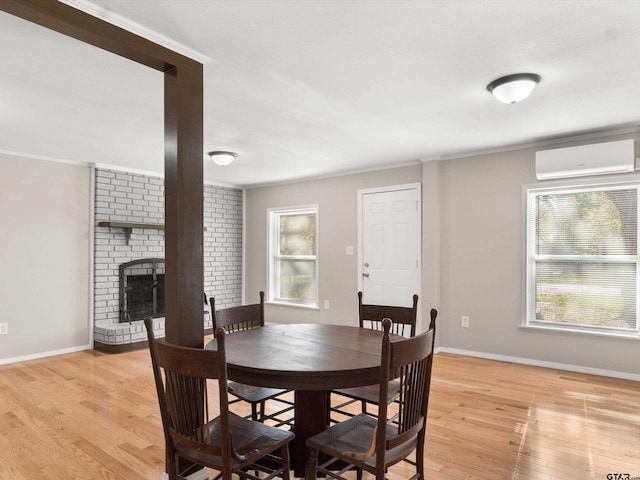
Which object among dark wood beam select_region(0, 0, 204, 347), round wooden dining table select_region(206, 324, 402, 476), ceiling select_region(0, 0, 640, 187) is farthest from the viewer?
dark wood beam select_region(0, 0, 204, 347)

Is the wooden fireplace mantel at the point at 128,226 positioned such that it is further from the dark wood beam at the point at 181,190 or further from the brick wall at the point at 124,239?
the dark wood beam at the point at 181,190

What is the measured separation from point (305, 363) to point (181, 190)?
106 cm

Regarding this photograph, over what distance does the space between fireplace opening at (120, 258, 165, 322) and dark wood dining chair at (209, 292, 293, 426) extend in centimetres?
311

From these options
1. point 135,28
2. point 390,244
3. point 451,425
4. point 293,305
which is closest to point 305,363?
point 451,425

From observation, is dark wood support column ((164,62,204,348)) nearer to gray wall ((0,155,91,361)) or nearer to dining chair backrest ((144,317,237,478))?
dining chair backrest ((144,317,237,478))

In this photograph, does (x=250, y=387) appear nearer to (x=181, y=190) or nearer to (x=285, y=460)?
(x=285, y=460)

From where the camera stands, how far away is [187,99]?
2.23 metres

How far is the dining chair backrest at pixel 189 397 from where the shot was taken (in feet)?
4.92

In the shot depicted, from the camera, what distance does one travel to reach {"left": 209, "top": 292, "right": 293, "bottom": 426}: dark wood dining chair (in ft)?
7.63

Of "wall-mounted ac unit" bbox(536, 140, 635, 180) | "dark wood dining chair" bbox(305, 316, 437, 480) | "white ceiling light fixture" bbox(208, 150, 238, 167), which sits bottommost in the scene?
"dark wood dining chair" bbox(305, 316, 437, 480)

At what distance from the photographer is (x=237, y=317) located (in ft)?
9.36

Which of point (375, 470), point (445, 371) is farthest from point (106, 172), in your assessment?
point (375, 470)

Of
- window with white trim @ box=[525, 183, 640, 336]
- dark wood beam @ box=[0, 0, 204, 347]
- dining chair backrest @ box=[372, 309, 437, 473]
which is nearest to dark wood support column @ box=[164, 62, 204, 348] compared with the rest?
dark wood beam @ box=[0, 0, 204, 347]

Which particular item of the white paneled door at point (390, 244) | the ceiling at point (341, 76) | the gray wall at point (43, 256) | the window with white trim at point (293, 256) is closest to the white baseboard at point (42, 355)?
the gray wall at point (43, 256)
